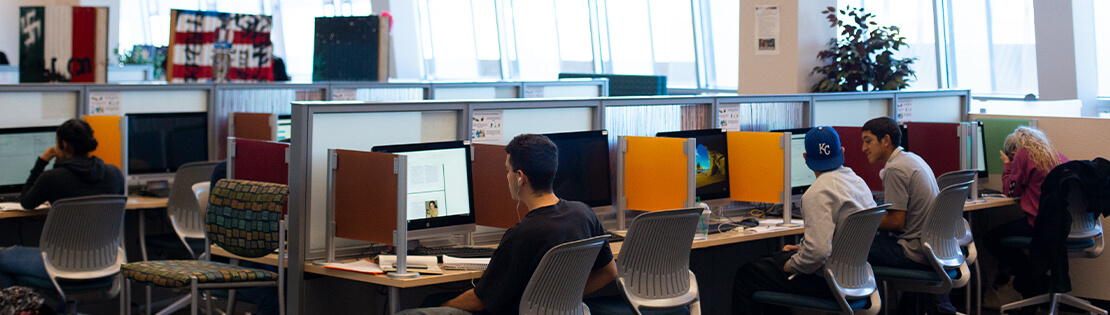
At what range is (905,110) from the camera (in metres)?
5.91

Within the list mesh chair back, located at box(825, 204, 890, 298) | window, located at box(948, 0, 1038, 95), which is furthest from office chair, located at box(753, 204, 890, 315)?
window, located at box(948, 0, 1038, 95)

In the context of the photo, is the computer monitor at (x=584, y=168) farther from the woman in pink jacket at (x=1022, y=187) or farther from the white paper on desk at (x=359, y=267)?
the woman in pink jacket at (x=1022, y=187)

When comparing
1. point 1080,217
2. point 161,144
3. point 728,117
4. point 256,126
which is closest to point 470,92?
point 256,126

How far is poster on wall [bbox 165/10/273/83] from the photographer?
5.80m

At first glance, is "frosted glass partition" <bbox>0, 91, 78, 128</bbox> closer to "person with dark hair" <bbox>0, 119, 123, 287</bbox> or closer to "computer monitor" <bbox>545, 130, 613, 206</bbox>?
"person with dark hair" <bbox>0, 119, 123, 287</bbox>

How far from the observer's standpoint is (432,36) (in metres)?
13.8

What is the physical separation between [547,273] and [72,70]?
3818 mm

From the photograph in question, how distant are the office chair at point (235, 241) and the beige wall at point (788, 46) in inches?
137

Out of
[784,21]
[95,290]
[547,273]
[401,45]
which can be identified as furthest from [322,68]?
[401,45]

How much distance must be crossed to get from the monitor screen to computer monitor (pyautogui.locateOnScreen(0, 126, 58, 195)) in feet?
1.47

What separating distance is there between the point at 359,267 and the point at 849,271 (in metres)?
1.82

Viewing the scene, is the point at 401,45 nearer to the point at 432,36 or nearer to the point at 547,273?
the point at 432,36

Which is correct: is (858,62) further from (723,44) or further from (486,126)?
(723,44)

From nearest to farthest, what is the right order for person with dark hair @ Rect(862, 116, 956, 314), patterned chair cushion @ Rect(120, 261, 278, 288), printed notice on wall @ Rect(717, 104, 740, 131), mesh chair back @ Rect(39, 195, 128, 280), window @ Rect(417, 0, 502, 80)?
patterned chair cushion @ Rect(120, 261, 278, 288) → mesh chair back @ Rect(39, 195, 128, 280) → person with dark hair @ Rect(862, 116, 956, 314) → printed notice on wall @ Rect(717, 104, 740, 131) → window @ Rect(417, 0, 502, 80)
